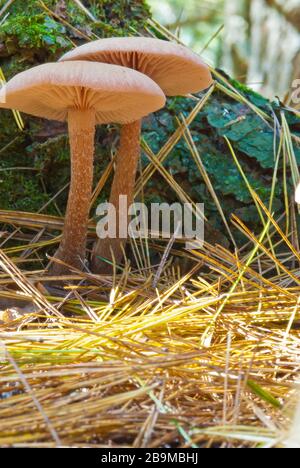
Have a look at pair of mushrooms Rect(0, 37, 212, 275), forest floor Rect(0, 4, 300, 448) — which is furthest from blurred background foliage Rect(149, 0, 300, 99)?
forest floor Rect(0, 4, 300, 448)

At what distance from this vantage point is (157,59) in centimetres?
176

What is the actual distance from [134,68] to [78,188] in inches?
19.1

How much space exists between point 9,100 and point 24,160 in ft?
1.37

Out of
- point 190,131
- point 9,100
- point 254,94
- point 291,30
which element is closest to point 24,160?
point 9,100

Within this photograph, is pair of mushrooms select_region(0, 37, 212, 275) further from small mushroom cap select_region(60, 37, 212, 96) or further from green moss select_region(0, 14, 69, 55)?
green moss select_region(0, 14, 69, 55)

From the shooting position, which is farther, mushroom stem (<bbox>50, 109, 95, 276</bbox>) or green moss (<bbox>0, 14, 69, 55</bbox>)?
green moss (<bbox>0, 14, 69, 55</bbox>)

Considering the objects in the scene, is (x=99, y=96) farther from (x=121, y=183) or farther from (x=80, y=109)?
(x=121, y=183)

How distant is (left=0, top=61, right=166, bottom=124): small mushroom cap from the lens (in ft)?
4.66

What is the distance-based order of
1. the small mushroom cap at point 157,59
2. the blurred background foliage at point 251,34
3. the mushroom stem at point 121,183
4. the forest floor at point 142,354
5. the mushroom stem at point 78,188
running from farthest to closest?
the blurred background foliage at point 251,34
the mushroom stem at point 121,183
the mushroom stem at point 78,188
the small mushroom cap at point 157,59
the forest floor at point 142,354

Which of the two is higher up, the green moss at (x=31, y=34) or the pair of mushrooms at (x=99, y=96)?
the green moss at (x=31, y=34)

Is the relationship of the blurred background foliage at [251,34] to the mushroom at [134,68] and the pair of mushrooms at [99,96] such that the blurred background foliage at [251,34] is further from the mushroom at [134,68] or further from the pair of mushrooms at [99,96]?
the pair of mushrooms at [99,96]

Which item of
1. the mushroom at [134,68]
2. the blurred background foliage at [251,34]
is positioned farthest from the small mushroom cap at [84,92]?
the blurred background foliage at [251,34]

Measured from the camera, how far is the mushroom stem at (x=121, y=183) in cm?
189

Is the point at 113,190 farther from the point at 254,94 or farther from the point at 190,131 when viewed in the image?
the point at 254,94
